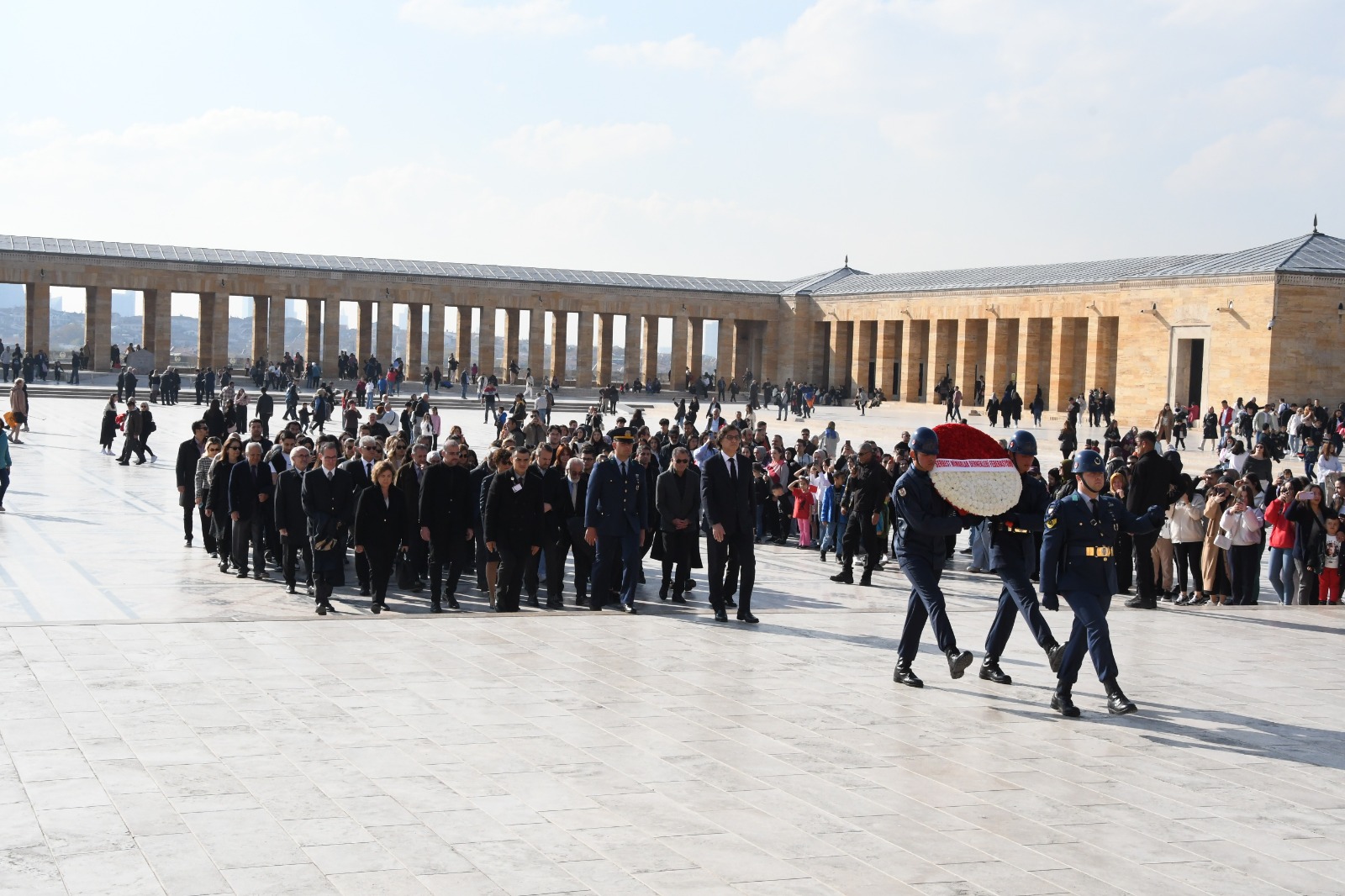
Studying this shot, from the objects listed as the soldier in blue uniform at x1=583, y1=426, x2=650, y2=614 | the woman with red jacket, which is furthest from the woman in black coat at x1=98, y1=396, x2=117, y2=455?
the woman with red jacket

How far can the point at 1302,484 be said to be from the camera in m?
13.7

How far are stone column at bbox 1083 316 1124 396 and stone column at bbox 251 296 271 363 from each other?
92.7 feet

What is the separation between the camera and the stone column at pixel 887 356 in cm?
5447

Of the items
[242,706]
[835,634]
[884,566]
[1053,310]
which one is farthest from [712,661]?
[1053,310]

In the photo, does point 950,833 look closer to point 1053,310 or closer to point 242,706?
point 242,706

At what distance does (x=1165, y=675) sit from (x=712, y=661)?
2892 mm

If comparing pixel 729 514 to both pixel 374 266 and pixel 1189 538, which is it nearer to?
pixel 1189 538

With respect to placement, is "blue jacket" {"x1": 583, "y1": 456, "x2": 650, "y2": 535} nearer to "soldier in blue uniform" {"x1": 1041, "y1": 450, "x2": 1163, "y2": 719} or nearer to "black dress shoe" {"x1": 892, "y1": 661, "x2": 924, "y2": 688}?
"black dress shoe" {"x1": 892, "y1": 661, "x2": 924, "y2": 688}

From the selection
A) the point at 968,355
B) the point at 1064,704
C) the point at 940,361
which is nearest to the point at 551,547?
the point at 1064,704

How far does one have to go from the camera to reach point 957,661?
342 inches

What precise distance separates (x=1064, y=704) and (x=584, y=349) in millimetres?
49436

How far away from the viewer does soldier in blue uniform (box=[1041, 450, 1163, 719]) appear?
26.4 ft

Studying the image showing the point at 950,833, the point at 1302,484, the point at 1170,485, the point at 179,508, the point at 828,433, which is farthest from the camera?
the point at 828,433

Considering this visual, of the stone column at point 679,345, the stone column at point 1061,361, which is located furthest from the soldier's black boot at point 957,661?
the stone column at point 679,345
